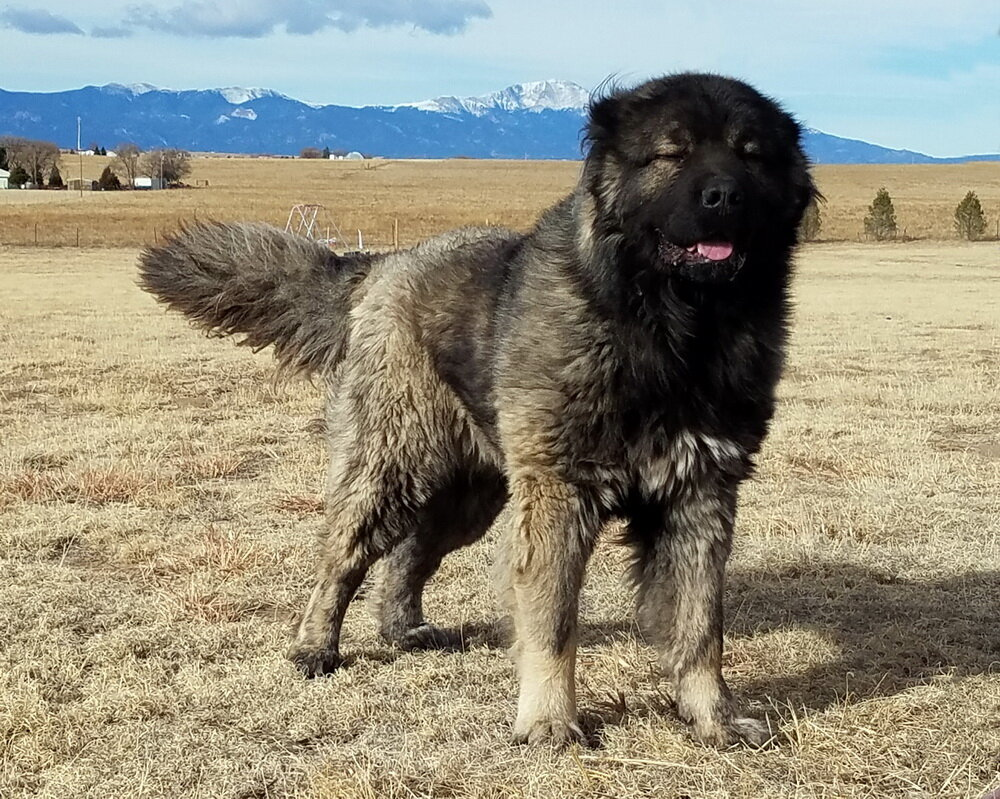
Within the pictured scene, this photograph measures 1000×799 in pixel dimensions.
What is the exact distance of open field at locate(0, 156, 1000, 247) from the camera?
48.4m

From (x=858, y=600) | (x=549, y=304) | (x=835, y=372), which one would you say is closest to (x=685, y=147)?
(x=549, y=304)

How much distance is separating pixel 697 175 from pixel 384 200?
7188 cm

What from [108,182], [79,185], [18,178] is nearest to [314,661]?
[108,182]

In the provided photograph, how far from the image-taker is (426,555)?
543 centimetres

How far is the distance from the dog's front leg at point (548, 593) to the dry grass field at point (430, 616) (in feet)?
0.49

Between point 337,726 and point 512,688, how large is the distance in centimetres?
76

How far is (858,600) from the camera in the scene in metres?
5.75

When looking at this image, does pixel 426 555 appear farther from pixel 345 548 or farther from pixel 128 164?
pixel 128 164

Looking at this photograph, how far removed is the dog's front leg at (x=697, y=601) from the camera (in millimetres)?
4129

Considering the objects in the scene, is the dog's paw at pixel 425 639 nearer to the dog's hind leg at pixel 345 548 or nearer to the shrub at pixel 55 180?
the dog's hind leg at pixel 345 548

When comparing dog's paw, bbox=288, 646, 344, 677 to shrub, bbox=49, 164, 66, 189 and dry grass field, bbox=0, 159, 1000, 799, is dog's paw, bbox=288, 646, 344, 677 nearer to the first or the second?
dry grass field, bbox=0, 159, 1000, 799

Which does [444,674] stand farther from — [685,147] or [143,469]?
[143,469]

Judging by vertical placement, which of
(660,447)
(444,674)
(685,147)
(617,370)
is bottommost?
(444,674)

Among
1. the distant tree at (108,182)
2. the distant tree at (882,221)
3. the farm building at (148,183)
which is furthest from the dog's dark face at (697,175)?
the farm building at (148,183)
